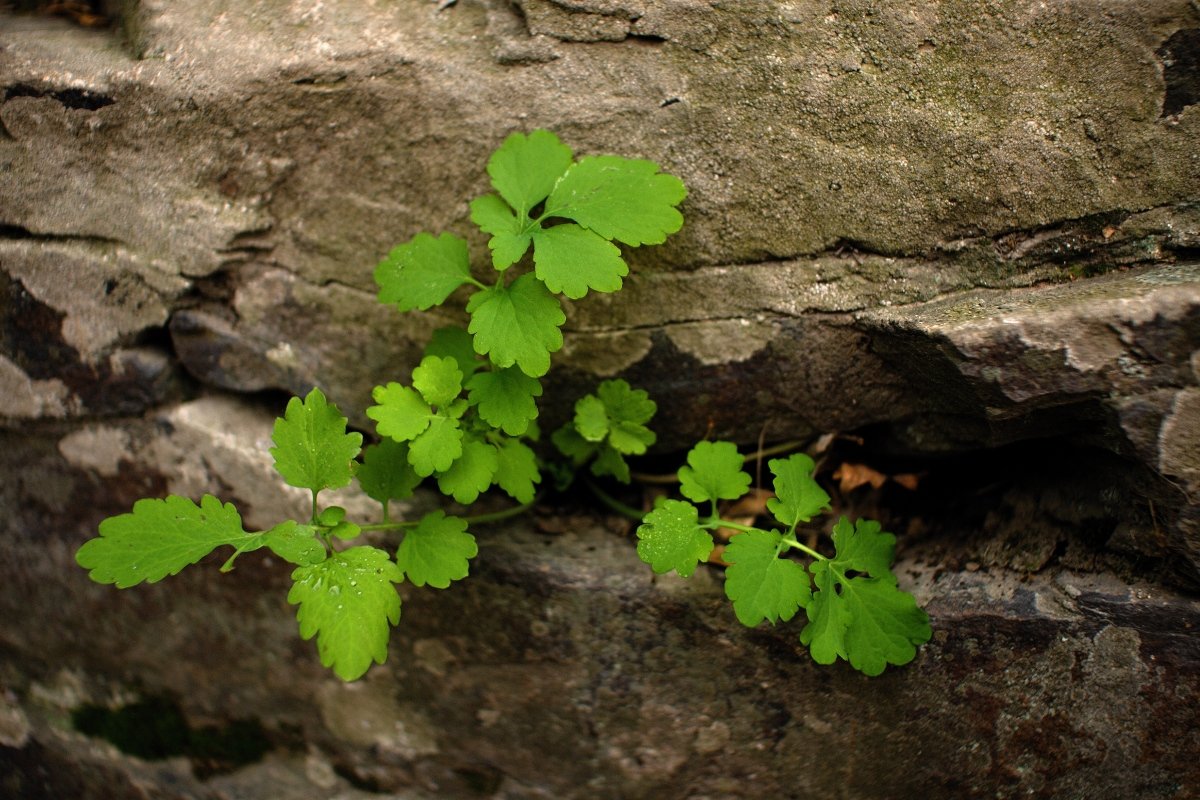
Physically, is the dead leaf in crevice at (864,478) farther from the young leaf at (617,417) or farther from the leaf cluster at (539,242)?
the leaf cluster at (539,242)

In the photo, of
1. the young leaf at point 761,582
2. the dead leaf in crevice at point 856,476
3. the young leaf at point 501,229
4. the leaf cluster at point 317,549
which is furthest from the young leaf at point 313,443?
the dead leaf in crevice at point 856,476

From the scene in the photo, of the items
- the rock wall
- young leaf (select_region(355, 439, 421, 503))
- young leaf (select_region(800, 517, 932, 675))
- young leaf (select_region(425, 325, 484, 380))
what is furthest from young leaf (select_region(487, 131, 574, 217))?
young leaf (select_region(800, 517, 932, 675))

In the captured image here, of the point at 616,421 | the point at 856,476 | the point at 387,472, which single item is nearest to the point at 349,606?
the point at 387,472

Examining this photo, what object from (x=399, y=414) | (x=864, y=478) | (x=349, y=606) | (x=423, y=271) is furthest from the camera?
(x=864, y=478)

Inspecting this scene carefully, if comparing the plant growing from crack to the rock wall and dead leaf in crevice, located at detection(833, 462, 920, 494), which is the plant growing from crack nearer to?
the rock wall

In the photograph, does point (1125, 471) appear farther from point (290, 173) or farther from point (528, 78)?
point (290, 173)

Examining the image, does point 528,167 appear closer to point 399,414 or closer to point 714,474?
point 399,414

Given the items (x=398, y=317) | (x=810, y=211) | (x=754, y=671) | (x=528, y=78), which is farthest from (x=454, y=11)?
(x=754, y=671)
